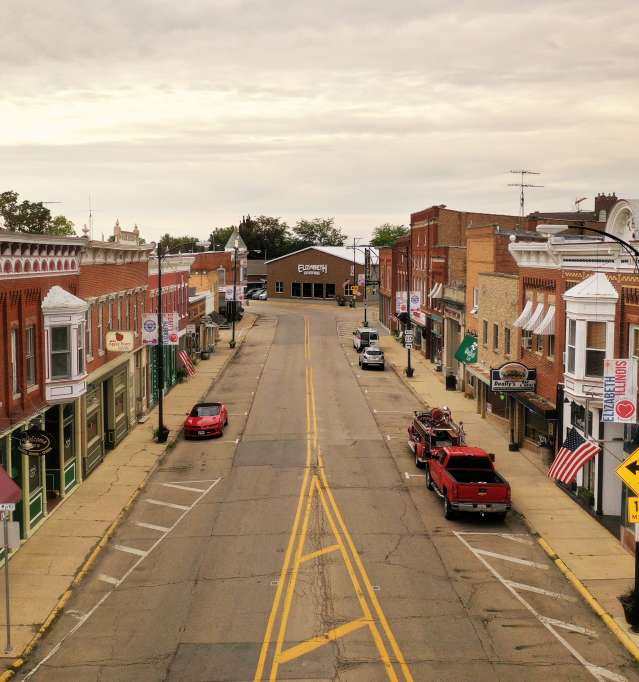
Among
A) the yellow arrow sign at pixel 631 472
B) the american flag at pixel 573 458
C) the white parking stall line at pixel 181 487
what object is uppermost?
the yellow arrow sign at pixel 631 472

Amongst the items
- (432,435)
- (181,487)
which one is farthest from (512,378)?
(181,487)

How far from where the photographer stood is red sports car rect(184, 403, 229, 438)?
137ft

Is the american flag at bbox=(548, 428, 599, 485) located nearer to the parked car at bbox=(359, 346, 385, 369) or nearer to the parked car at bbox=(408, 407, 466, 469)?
the parked car at bbox=(408, 407, 466, 469)

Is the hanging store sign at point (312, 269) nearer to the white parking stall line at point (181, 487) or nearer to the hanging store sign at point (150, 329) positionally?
the hanging store sign at point (150, 329)

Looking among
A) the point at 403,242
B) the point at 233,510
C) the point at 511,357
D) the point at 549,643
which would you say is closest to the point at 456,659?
the point at 549,643

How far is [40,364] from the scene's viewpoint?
28.6 meters

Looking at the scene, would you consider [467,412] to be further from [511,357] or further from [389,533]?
[389,533]

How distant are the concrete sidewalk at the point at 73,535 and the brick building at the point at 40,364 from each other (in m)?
0.78

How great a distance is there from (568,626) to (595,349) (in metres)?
10.9

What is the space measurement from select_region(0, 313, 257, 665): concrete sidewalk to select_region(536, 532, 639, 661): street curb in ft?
40.1

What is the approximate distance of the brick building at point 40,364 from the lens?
84.0 feet

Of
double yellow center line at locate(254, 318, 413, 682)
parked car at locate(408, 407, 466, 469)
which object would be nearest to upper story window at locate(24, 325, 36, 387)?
double yellow center line at locate(254, 318, 413, 682)

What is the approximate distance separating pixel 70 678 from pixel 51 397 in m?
12.9

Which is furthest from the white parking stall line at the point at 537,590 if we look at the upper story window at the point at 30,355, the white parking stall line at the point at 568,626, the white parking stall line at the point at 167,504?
the upper story window at the point at 30,355
